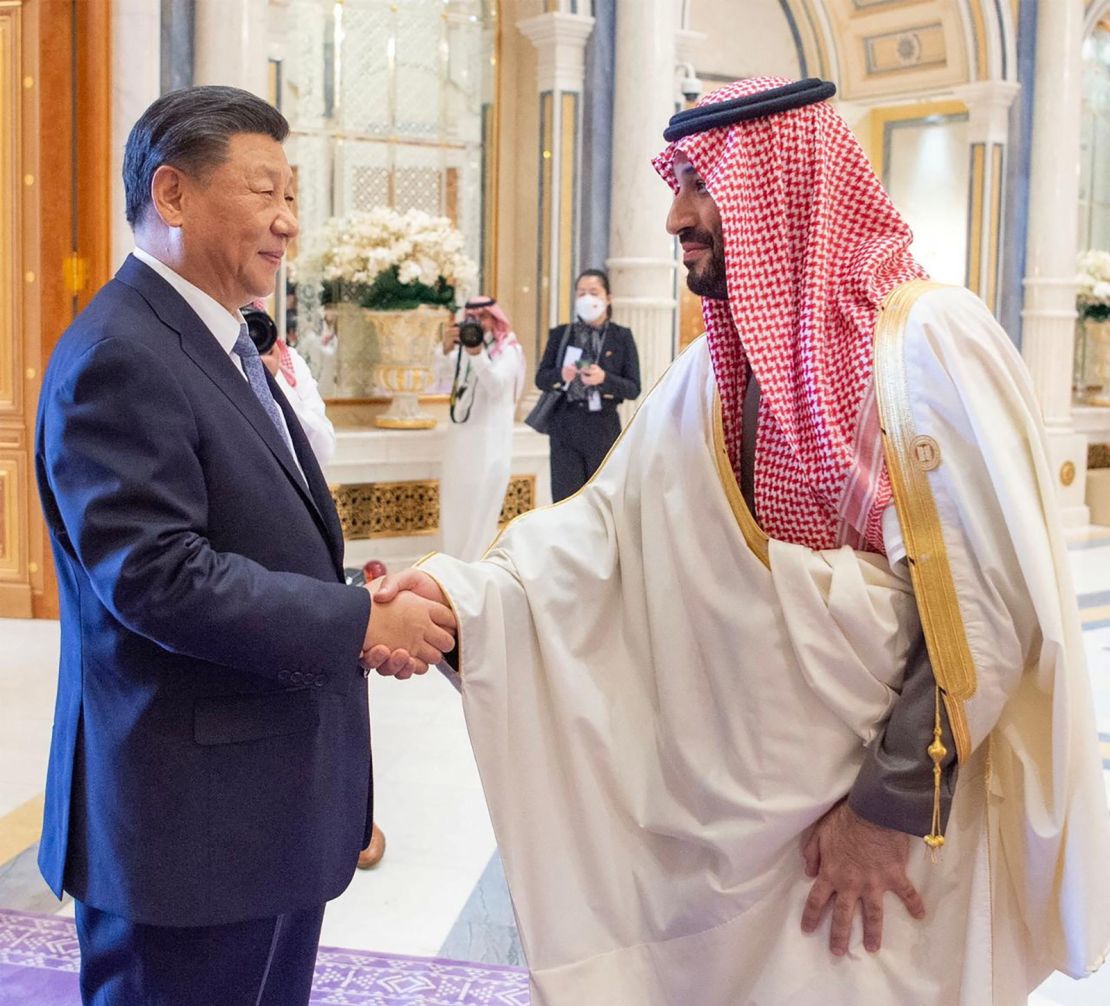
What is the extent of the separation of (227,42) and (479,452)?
2.36 m

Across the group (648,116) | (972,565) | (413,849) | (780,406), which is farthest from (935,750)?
(648,116)

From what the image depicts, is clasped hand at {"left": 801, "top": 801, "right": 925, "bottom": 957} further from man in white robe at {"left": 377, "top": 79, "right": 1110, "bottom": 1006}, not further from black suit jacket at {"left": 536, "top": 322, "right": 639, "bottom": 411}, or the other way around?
black suit jacket at {"left": 536, "top": 322, "right": 639, "bottom": 411}

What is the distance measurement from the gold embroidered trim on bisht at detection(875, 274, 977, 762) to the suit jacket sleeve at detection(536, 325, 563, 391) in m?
5.41

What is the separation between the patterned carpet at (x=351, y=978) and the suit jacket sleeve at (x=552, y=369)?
4.46 meters

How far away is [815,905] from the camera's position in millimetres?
1992

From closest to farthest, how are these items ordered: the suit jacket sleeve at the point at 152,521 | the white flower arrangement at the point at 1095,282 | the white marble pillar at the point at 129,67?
the suit jacket sleeve at the point at 152,521
the white marble pillar at the point at 129,67
the white flower arrangement at the point at 1095,282

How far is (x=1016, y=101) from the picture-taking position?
1085 centimetres

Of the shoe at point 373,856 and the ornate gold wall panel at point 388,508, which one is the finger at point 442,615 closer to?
the shoe at point 373,856

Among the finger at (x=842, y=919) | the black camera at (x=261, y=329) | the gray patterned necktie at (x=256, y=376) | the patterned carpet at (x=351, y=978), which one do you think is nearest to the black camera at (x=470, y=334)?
the black camera at (x=261, y=329)

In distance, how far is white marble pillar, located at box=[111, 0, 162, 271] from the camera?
6.21 m

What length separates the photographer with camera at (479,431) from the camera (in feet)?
24.3

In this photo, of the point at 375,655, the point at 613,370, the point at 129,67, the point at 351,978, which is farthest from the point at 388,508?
the point at 375,655

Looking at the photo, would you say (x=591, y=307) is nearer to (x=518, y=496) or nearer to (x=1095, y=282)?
(x=518, y=496)

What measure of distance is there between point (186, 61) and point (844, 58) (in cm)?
685
